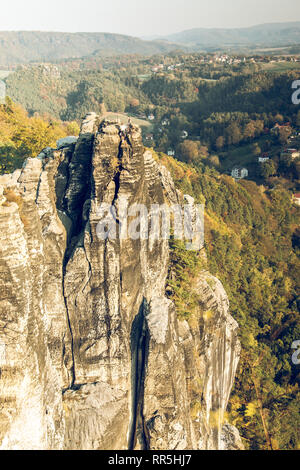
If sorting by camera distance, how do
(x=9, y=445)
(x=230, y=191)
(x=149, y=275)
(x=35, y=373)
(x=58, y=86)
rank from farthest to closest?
(x=58, y=86), (x=230, y=191), (x=149, y=275), (x=35, y=373), (x=9, y=445)

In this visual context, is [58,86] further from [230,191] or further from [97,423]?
[97,423]

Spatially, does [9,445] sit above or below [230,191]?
above

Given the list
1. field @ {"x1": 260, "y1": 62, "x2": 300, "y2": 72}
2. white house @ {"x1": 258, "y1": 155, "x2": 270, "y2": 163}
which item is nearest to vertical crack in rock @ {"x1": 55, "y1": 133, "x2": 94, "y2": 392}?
white house @ {"x1": 258, "y1": 155, "x2": 270, "y2": 163}

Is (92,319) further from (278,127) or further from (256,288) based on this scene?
(278,127)

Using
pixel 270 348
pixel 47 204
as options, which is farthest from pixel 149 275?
pixel 270 348

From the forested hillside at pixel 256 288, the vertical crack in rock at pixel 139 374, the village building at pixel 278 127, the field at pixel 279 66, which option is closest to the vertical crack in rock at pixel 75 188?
the vertical crack in rock at pixel 139 374

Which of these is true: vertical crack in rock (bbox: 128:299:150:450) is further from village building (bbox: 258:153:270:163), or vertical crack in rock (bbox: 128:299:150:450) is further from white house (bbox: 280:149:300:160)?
white house (bbox: 280:149:300:160)
